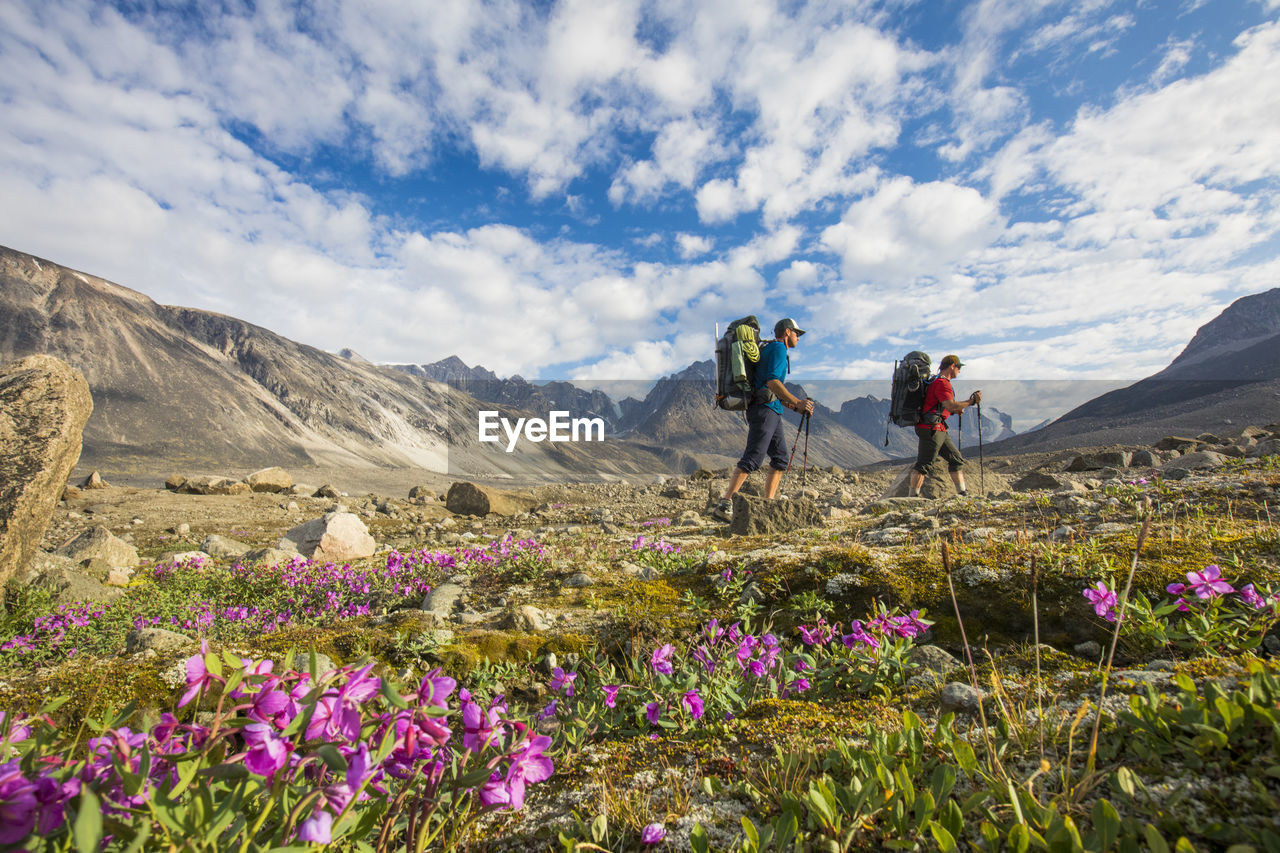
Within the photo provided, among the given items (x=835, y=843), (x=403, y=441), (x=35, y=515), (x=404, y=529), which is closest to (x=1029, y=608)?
(x=835, y=843)

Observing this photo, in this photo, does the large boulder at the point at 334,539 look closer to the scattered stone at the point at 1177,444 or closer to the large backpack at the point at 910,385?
the large backpack at the point at 910,385

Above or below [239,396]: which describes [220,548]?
below

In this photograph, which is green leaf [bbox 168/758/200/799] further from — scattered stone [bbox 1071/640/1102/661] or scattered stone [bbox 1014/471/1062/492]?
scattered stone [bbox 1014/471/1062/492]

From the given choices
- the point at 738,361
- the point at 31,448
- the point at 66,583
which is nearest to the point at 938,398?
the point at 738,361

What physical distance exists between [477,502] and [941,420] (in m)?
14.8

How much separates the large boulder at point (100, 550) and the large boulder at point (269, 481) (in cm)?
1516

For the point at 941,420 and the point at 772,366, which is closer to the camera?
the point at 772,366

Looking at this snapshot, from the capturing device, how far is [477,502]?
19125 mm

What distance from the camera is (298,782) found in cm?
136

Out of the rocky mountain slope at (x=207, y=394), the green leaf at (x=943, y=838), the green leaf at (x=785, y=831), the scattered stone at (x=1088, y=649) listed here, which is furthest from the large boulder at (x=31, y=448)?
the rocky mountain slope at (x=207, y=394)

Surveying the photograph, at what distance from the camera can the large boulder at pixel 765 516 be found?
8281 millimetres

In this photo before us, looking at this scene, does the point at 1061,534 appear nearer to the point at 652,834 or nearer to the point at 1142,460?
the point at 652,834

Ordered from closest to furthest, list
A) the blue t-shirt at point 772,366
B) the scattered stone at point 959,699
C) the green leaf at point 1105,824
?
the green leaf at point 1105,824 → the scattered stone at point 959,699 → the blue t-shirt at point 772,366

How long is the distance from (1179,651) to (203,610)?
8381 millimetres
